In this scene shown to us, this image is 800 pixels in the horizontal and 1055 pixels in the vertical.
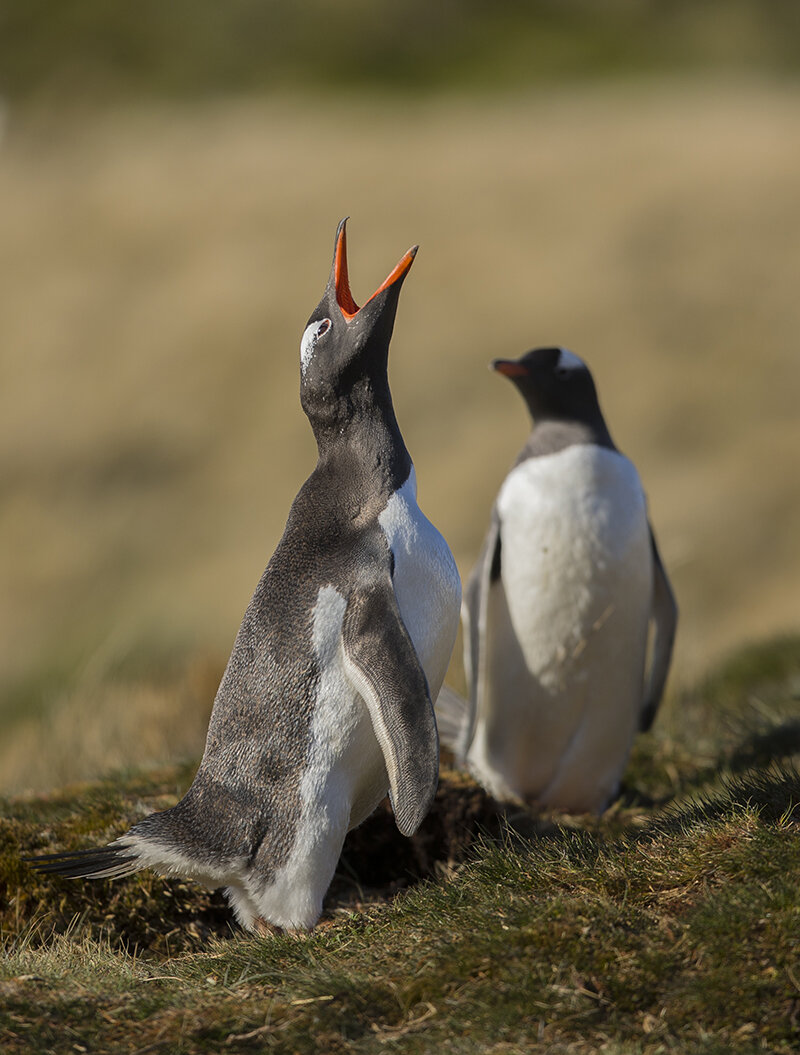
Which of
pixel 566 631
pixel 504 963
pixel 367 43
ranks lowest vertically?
pixel 504 963

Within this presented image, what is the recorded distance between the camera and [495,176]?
98.1ft

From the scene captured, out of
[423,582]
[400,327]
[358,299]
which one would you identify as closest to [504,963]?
[423,582]

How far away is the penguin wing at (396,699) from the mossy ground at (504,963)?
321 mm

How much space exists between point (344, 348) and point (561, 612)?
2.02 metres

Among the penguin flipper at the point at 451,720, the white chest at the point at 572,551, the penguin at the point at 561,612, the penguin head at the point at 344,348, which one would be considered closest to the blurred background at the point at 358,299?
the penguin flipper at the point at 451,720

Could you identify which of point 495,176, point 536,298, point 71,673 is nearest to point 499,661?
point 71,673

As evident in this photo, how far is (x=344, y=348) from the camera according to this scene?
3.77 meters

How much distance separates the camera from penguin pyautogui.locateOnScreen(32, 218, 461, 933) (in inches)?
136

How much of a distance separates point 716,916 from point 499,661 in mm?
2715

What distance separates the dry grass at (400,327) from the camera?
1906 cm

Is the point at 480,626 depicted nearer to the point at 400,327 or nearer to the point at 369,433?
the point at 369,433

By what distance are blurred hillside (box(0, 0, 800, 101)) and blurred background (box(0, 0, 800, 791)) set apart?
9193 mm

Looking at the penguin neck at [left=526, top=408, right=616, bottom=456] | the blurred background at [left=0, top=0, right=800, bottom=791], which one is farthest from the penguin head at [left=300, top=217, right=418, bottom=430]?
the blurred background at [left=0, top=0, right=800, bottom=791]

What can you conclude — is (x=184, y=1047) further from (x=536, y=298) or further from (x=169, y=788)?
(x=536, y=298)
